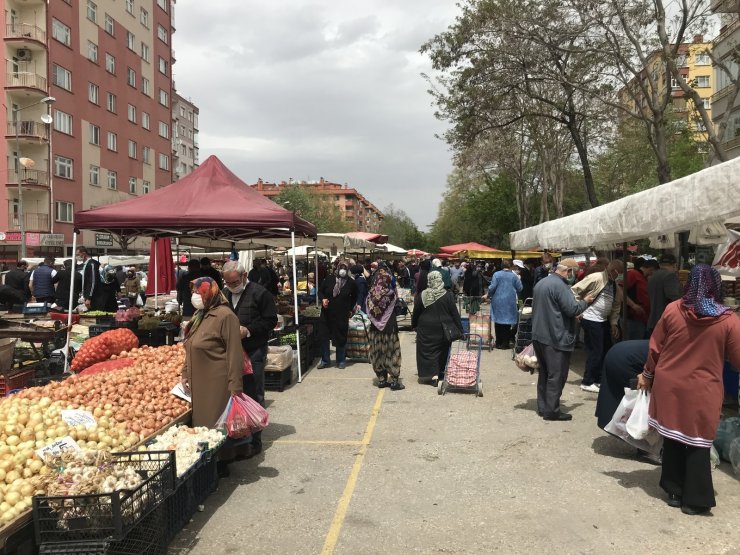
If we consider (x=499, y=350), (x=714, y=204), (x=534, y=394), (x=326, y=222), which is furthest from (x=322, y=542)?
(x=326, y=222)

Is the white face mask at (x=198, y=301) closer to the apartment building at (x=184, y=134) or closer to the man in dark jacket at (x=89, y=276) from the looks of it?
the man in dark jacket at (x=89, y=276)

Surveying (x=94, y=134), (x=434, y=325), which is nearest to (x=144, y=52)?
(x=94, y=134)

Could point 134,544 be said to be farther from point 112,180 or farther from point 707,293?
point 112,180

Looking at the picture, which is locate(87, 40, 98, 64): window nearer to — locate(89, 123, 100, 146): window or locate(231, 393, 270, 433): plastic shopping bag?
locate(89, 123, 100, 146): window

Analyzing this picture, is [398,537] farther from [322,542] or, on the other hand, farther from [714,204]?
[714,204]

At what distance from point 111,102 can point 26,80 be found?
23.8 ft

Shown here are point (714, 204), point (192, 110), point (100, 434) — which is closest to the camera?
point (100, 434)

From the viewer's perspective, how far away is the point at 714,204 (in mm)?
5117

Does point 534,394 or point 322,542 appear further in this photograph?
point 534,394

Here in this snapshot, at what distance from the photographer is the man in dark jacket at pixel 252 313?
5.57m

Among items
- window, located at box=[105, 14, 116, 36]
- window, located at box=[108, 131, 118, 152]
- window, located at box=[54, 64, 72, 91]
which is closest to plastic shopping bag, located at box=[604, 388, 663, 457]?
window, located at box=[54, 64, 72, 91]

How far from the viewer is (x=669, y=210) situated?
19.3 ft

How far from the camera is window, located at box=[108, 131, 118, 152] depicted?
1571 inches

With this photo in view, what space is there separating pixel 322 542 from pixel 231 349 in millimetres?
1689
